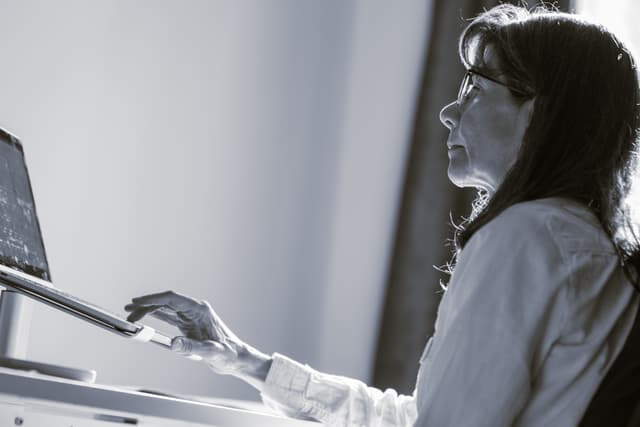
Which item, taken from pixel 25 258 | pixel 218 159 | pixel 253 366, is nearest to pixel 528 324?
pixel 253 366

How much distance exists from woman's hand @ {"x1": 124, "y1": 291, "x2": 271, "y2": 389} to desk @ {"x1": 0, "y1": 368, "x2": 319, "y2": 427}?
0.97ft

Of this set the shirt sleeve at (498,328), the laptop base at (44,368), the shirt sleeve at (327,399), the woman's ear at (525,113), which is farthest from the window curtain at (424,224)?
the shirt sleeve at (498,328)

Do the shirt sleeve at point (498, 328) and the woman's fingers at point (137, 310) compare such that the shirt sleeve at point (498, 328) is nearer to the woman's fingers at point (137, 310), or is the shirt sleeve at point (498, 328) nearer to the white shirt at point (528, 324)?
the white shirt at point (528, 324)

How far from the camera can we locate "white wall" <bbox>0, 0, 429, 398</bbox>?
178cm

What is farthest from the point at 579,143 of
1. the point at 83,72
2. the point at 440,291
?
the point at 440,291

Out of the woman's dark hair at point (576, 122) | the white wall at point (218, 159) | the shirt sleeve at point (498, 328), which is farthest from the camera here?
the white wall at point (218, 159)

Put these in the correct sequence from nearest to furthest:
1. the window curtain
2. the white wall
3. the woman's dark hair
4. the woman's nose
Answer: the woman's dark hair < the woman's nose < the white wall < the window curtain

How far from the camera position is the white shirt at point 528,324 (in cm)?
81

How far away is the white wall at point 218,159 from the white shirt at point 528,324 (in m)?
1.10

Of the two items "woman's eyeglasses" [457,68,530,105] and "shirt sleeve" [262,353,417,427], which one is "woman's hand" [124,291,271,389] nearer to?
"shirt sleeve" [262,353,417,427]

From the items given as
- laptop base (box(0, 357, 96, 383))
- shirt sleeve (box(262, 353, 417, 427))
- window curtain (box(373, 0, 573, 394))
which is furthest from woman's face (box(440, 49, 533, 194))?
window curtain (box(373, 0, 573, 394))

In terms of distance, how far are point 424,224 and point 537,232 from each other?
4.74 ft

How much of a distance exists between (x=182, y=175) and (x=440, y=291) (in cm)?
71

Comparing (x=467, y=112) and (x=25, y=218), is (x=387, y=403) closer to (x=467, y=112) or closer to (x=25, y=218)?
(x=467, y=112)
